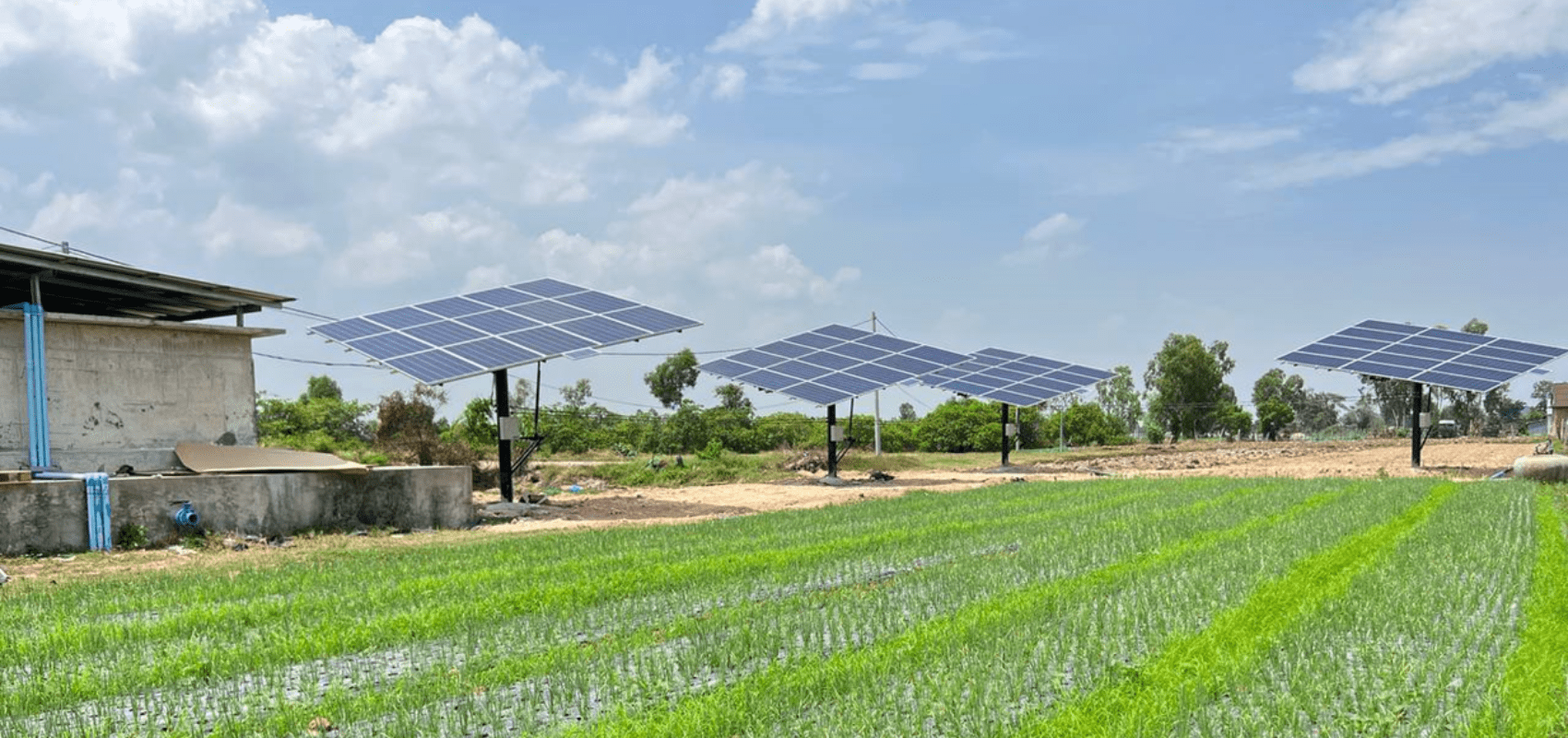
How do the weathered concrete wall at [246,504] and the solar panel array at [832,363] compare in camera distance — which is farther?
the solar panel array at [832,363]

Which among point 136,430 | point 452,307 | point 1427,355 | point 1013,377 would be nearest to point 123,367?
point 136,430

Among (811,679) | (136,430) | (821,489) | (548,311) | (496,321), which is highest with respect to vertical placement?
(548,311)

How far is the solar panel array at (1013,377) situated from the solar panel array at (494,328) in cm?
1191

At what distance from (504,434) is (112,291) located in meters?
7.41

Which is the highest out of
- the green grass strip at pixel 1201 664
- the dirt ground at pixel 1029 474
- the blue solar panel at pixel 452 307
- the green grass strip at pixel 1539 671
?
the blue solar panel at pixel 452 307

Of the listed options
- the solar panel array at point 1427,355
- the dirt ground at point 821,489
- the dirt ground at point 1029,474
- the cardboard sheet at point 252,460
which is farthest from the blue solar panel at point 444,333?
the solar panel array at point 1427,355

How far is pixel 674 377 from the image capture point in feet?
194

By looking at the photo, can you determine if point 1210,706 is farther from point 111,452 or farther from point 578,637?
point 111,452

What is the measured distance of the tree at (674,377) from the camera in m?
58.9

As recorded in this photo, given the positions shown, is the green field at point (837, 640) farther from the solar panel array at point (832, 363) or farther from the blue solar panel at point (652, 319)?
the solar panel array at point (832, 363)

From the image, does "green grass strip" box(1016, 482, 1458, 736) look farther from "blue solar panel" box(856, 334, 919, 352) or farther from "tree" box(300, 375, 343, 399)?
"tree" box(300, 375, 343, 399)

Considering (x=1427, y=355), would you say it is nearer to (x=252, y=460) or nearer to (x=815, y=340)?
(x=815, y=340)

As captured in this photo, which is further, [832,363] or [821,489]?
[832,363]

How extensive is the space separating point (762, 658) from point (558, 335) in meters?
16.1
